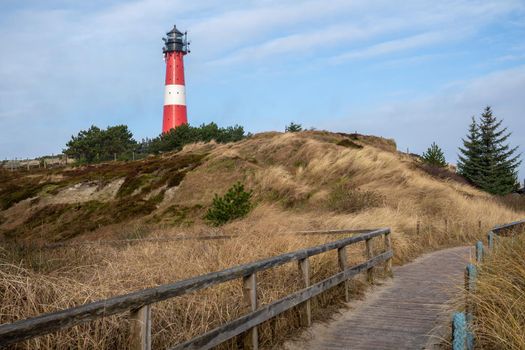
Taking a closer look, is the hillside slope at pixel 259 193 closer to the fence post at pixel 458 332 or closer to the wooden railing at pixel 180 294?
the wooden railing at pixel 180 294

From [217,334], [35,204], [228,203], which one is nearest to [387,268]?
[217,334]

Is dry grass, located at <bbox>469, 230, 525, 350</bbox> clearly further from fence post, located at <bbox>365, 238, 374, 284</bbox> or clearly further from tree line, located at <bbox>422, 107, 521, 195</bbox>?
tree line, located at <bbox>422, 107, 521, 195</bbox>

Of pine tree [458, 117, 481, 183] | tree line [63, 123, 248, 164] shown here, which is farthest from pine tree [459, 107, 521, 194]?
tree line [63, 123, 248, 164]

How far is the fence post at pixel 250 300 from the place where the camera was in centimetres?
573

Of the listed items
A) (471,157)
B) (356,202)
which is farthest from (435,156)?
(356,202)

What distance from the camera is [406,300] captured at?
352 inches

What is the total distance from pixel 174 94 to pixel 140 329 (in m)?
60.5

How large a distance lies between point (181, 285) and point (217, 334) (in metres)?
0.70

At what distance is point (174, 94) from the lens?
206ft

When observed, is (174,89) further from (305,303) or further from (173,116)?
(305,303)

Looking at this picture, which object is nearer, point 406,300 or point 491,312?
point 491,312

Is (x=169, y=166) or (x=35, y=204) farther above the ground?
(x=169, y=166)

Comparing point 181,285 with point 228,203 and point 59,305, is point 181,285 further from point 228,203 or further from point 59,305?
point 228,203

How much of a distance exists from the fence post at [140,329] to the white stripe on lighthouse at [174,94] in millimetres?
60435
